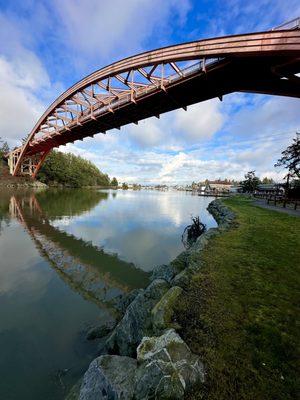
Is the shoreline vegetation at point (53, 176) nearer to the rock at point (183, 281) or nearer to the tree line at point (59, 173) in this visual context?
the tree line at point (59, 173)

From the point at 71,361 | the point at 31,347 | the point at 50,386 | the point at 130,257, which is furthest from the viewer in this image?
the point at 130,257

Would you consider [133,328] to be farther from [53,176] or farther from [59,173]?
[53,176]

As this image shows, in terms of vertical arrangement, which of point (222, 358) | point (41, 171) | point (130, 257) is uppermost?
point (41, 171)

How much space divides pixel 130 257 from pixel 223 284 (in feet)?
20.3

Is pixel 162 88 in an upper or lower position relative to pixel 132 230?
upper

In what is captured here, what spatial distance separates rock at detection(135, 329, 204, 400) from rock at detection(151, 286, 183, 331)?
0.59 meters

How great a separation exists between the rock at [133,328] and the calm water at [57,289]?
0.67 m

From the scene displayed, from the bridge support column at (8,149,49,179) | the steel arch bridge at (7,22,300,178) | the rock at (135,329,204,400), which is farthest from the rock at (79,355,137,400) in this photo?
the bridge support column at (8,149,49,179)

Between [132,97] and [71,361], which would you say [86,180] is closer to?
[132,97]

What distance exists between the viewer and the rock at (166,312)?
355 centimetres

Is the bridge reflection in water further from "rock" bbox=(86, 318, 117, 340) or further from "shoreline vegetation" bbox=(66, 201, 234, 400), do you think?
"shoreline vegetation" bbox=(66, 201, 234, 400)

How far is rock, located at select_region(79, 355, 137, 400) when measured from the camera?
254cm

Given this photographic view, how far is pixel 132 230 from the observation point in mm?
16203

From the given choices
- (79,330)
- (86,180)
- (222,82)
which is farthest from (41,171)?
(79,330)
